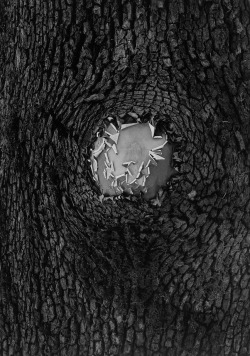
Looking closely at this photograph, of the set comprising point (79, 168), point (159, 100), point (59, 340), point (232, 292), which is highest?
point (159, 100)

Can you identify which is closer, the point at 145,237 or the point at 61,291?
the point at 145,237

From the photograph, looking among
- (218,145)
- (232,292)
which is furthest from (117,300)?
(218,145)

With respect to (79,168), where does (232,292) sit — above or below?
below

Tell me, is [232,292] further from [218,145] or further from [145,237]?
[218,145]

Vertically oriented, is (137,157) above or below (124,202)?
above

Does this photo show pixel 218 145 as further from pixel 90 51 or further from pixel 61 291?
pixel 61 291

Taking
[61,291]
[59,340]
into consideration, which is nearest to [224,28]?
[61,291]
